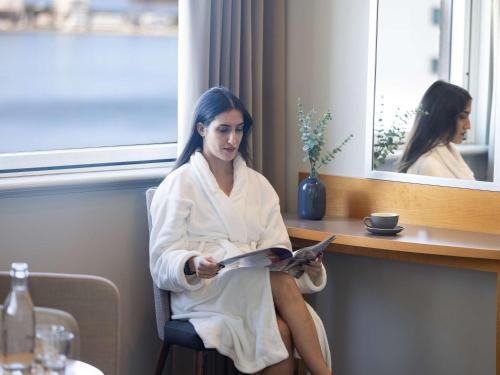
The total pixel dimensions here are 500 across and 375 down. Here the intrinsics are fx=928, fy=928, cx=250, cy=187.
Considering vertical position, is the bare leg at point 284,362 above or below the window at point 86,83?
below

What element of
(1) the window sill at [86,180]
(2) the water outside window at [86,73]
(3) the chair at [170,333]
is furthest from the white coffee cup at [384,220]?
(2) the water outside window at [86,73]

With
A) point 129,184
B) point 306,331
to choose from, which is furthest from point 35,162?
point 306,331

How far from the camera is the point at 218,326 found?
298 cm

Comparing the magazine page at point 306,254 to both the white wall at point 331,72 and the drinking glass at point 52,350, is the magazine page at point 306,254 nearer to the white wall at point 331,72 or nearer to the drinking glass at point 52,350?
the white wall at point 331,72

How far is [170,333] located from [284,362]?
1.31ft

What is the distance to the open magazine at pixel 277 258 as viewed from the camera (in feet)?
9.23

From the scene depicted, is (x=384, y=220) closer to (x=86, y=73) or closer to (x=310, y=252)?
(x=310, y=252)

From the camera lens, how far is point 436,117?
10.5ft

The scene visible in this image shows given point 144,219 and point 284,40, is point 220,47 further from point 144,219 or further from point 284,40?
point 144,219

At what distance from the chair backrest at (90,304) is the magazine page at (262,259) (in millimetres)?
414

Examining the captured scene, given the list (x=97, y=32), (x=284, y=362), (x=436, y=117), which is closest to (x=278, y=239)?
(x=284, y=362)

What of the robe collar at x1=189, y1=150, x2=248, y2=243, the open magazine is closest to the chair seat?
the open magazine

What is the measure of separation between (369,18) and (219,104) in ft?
2.27

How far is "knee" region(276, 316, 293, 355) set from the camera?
3.01 m
